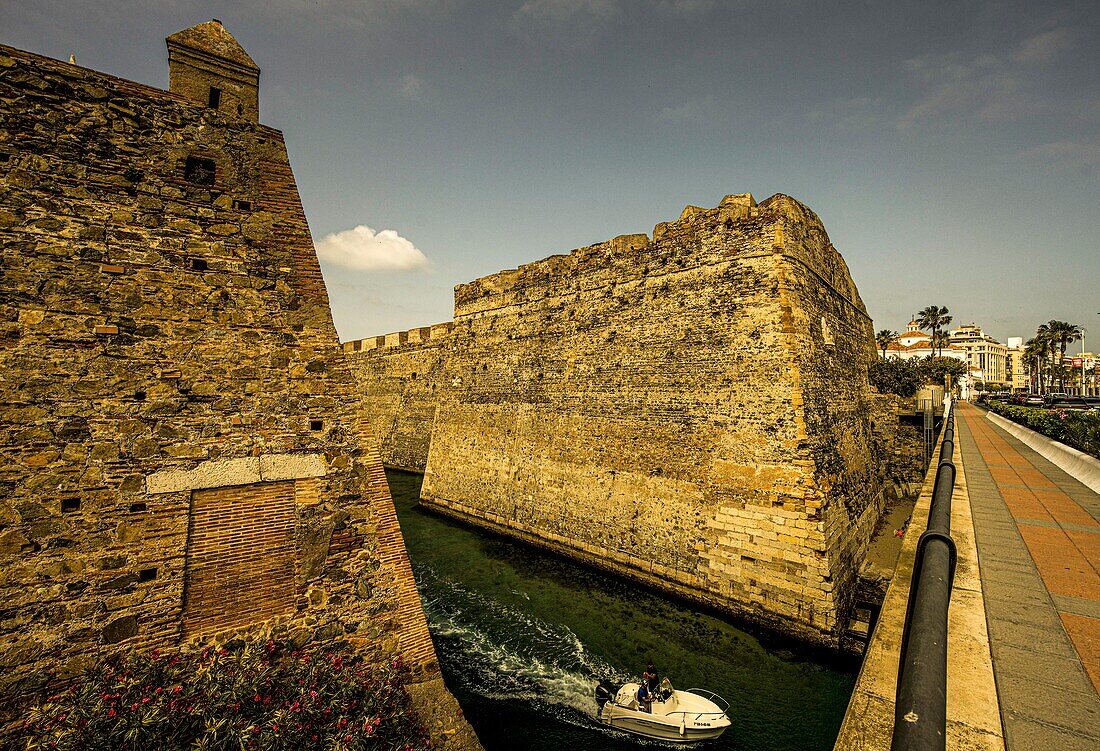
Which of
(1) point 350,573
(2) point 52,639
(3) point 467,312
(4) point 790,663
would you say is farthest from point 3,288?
(3) point 467,312

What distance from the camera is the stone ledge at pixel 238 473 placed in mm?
4145

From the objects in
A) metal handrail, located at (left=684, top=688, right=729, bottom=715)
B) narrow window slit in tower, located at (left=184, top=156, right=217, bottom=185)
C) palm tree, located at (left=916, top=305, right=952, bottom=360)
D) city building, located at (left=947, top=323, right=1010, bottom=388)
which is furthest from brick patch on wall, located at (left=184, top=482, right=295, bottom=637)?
city building, located at (left=947, top=323, right=1010, bottom=388)

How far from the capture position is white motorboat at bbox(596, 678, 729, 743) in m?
7.24

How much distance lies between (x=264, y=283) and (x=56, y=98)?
215cm

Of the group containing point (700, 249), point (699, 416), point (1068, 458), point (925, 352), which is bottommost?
point (1068, 458)

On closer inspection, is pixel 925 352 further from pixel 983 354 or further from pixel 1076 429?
pixel 1076 429

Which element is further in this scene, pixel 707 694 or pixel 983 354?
pixel 983 354

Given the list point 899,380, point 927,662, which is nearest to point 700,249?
point 927,662

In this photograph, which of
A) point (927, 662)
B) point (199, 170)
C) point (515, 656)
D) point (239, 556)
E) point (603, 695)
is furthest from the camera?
point (515, 656)

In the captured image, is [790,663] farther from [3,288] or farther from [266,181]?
[3,288]

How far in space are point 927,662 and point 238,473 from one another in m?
5.04

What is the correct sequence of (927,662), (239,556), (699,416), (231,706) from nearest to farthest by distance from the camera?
(927,662)
(231,706)
(239,556)
(699,416)

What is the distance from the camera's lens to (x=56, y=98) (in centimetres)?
414

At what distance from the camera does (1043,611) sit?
3.87 meters
